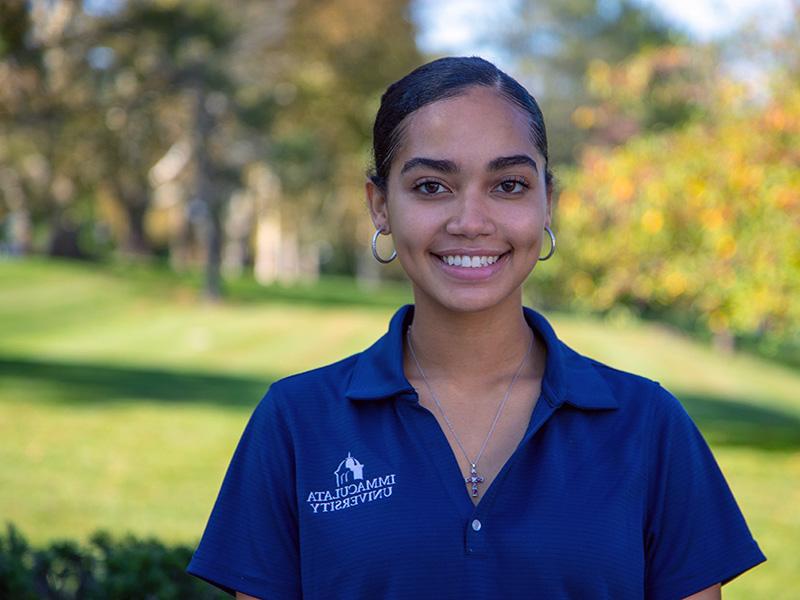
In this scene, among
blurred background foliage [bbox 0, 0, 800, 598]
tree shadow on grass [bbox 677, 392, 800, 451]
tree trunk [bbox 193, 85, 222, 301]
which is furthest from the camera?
tree trunk [bbox 193, 85, 222, 301]

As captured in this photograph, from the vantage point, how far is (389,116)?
2537 mm

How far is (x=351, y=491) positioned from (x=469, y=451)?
0.85 ft

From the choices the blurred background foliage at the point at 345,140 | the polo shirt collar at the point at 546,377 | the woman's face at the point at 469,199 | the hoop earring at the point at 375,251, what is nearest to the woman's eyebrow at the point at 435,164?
the woman's face at the point at 469,199

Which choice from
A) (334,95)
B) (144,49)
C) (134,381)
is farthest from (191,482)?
(334,95)

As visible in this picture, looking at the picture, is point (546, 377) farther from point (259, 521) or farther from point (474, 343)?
point (259, 521)

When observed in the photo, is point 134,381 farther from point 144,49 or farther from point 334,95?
point 334,95

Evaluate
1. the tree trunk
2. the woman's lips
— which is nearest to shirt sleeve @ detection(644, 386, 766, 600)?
the woman's lips

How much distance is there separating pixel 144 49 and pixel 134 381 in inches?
393

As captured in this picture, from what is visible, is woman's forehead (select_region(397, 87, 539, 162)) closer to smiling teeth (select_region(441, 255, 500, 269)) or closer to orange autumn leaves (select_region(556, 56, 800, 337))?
smiling teeth (select_region(441, 255, 500, 269))

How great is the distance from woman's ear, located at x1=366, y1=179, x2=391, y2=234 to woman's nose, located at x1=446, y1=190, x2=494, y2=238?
0.20 m

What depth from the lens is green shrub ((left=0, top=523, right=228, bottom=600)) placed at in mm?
4160

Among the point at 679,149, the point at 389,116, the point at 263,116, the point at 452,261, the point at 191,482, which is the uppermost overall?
the point at 263,116

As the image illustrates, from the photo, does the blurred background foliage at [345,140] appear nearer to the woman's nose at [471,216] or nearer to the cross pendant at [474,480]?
the woman's nose at [471,216]

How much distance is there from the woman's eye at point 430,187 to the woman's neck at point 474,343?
243mm
